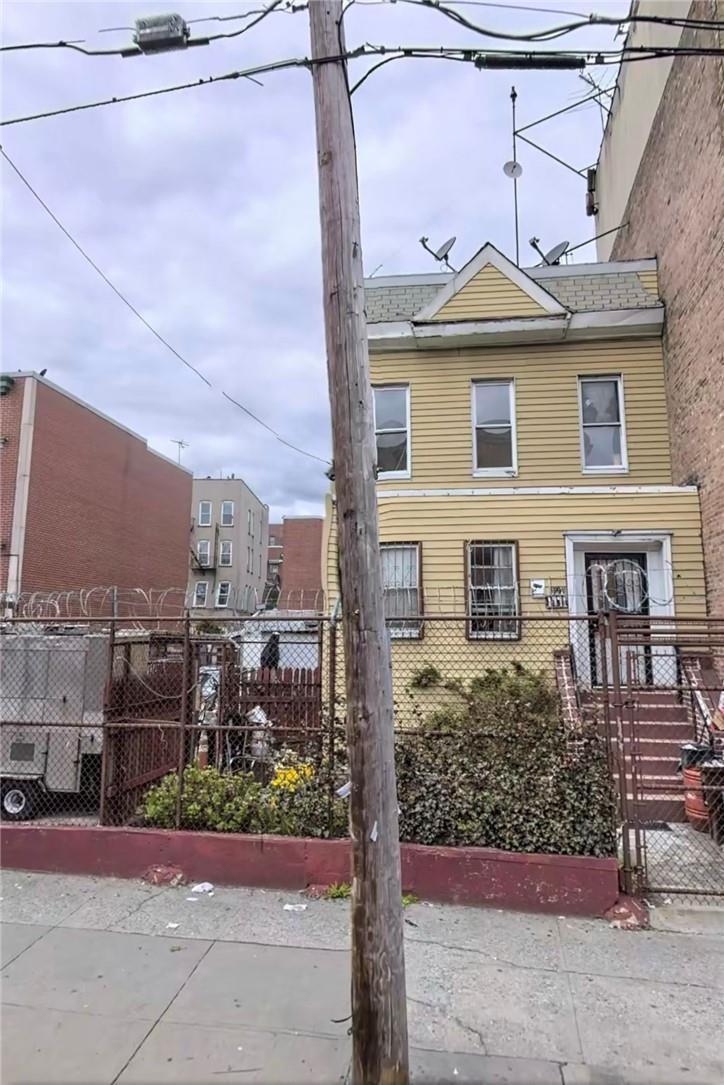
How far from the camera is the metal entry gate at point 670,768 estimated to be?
5.14 metres

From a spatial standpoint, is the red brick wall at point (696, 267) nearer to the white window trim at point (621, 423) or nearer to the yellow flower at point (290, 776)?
the white window trim at point (621, 423)

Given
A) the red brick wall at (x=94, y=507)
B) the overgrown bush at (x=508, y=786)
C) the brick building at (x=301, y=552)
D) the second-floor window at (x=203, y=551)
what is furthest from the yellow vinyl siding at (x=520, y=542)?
the second-floor window at (x=203, y=551)

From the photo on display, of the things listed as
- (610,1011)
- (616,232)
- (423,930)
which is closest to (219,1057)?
(423,930)

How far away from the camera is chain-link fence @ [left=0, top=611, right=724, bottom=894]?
514cm

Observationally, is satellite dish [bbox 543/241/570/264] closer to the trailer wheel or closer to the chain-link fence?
the chain-link fence

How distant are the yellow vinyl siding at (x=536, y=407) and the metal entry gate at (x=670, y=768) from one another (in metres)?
3.20

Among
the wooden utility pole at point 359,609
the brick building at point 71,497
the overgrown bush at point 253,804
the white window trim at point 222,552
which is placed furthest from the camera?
the white window trim at point 222,552

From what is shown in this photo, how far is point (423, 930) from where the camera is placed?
179 inches

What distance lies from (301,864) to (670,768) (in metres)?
4.82

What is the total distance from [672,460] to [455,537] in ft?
12.7

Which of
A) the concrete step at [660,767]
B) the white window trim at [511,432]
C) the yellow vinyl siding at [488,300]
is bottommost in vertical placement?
the concrete step at [660,767]

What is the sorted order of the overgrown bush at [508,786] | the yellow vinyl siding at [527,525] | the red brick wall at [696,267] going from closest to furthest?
the overgrown bush at [508,786]
the red brick wall at [696,267]
the yellow vinyl siding at [527,525]

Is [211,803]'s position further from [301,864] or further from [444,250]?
[444,250]

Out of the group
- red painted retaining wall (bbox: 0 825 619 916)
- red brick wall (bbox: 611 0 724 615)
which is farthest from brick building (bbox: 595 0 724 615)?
red painted retaining wall (bbox: 0 825 619 916)
